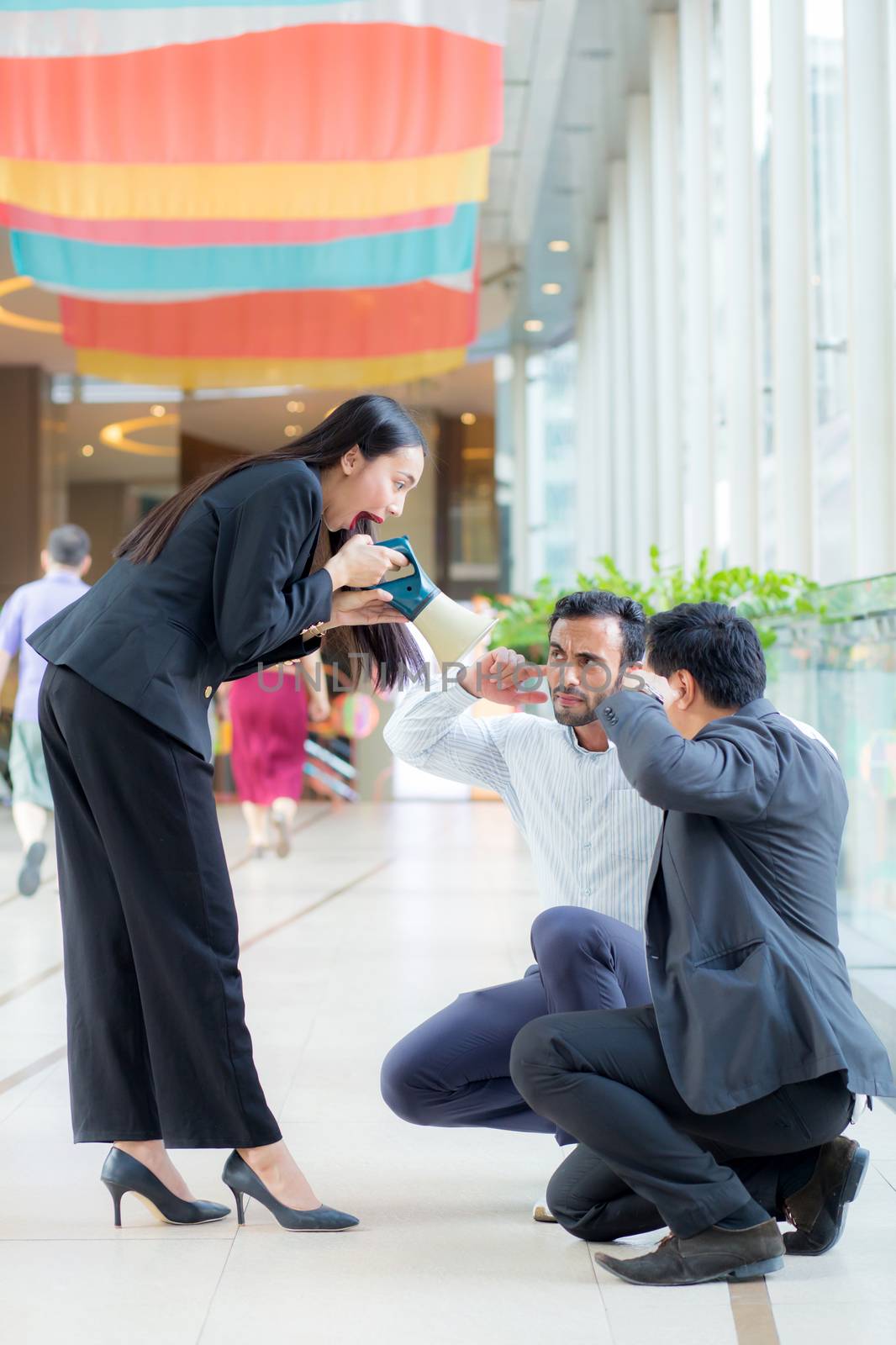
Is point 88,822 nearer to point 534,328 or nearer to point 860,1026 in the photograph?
point 860,1026

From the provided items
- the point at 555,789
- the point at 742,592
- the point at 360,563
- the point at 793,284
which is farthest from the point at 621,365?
the point at 360,563

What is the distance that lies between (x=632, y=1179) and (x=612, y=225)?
12.7 meters

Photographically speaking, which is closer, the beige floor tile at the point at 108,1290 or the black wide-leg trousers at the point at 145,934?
the beige floor tile at the point at 108,1290

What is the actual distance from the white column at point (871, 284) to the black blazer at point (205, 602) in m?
3.95

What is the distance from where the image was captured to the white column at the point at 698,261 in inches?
371

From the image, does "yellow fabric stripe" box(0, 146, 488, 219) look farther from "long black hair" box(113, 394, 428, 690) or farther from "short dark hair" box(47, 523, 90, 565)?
"long black hair" box(113, 394, 428, 690)

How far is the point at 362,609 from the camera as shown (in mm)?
2389

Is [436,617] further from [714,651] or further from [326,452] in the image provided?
[714,651]

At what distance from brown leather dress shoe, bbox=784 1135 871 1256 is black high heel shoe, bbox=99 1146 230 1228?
3.17 ft

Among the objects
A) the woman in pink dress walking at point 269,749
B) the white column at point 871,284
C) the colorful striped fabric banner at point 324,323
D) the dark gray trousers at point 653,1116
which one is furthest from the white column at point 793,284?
A: the dark gray trousers at point 653,1116

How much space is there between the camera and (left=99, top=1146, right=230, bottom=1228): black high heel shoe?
243 centimetres

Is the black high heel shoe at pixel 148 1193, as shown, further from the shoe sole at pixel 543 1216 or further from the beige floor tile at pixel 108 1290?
the shoe sole at pixel 543 1216

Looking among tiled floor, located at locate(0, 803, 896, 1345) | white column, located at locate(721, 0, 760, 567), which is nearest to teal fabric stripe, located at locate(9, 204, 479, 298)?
white column, located at locate(721, 0, 760, 567)

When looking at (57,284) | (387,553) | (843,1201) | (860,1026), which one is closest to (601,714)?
(387,553)
